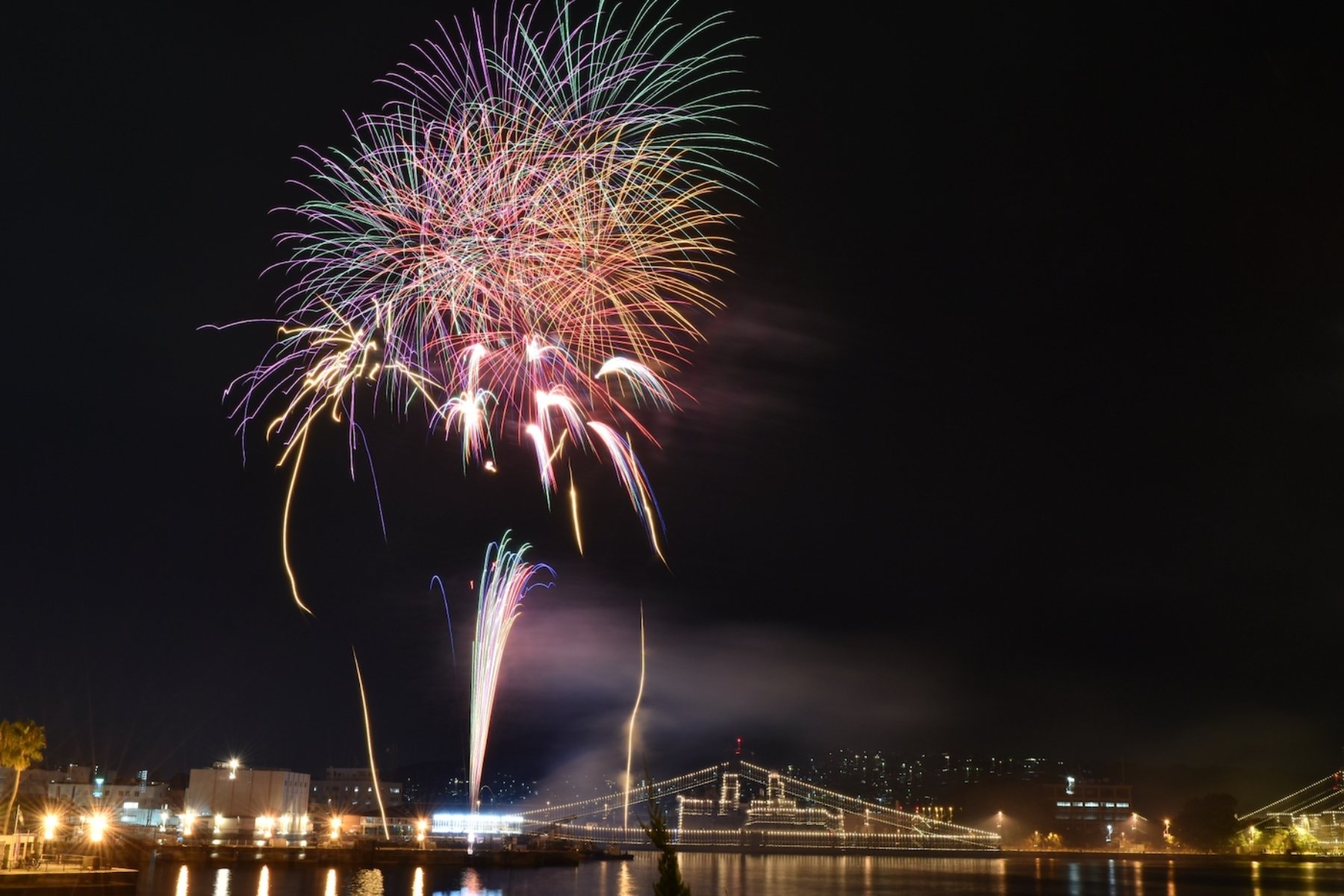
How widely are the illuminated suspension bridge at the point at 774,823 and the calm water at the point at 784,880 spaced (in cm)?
4622

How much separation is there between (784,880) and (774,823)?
111 m

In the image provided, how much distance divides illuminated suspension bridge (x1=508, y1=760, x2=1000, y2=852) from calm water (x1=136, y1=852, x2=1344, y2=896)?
4622cm

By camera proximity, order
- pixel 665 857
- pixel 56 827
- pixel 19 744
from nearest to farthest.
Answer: pixel 665 857 < pixel 19 744 < pixel 56 827

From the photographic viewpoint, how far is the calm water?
46.7 meters

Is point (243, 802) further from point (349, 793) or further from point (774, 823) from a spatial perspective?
point (774, 823)

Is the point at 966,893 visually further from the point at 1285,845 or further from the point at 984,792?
the point at 984,792

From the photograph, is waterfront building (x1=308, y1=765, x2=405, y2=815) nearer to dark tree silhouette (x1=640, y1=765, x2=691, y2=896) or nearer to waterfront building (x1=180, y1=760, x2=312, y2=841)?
waterfront building (x1=180, y1=760, x2=312, y2=841)

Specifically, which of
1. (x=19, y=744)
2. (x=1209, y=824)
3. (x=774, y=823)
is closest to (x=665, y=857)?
(x=19, y=744)

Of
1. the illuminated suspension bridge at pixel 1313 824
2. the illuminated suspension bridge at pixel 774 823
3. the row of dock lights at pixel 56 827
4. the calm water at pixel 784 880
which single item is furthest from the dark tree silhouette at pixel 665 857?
the illuminated suspension bridge at pixel 774 823

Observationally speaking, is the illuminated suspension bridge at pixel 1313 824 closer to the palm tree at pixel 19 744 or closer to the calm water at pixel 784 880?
the calm water at pixel 784 880

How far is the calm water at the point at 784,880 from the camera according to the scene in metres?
46.7

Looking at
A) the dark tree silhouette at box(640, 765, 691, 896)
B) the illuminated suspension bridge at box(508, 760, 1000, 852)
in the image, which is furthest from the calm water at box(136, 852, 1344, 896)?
the illuminated suspension bridge at box(508, 760, 1000, 852)

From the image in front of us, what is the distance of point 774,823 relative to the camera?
176m

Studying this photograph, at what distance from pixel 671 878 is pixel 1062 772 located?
191 meters
